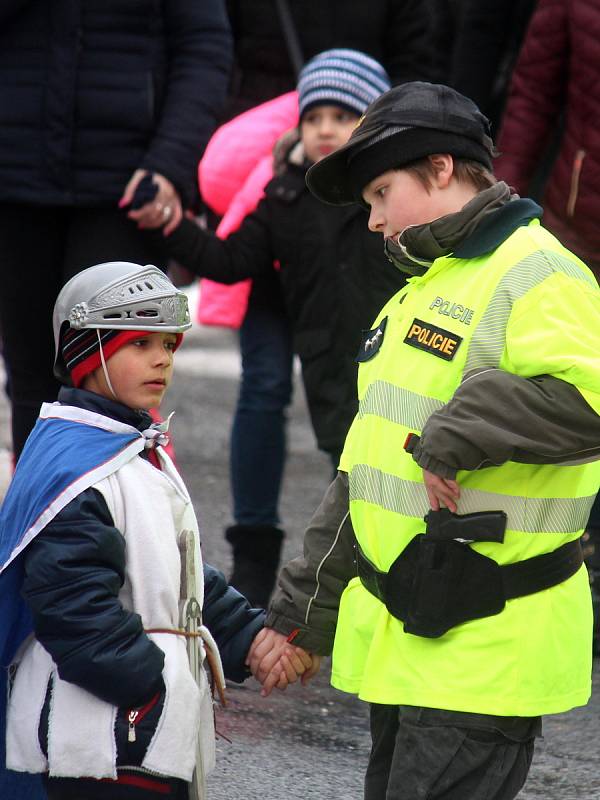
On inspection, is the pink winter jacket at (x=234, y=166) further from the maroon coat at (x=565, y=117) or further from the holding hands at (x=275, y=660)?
the holding hands at (x=275, y=660)

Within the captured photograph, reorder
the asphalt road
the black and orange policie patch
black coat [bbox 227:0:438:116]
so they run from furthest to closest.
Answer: black coat [bbox 227:0:438:116], the asphalt road, the black and orange policie patch

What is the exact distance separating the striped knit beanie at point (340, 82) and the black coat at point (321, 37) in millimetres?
546

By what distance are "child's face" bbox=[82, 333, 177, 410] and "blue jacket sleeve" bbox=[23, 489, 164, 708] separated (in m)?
0.29

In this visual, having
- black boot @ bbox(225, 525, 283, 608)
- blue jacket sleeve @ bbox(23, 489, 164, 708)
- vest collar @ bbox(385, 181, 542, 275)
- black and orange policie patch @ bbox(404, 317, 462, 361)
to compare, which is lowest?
black boot @ bbox(225, 525, 283, 608)

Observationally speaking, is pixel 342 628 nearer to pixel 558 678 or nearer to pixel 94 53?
pixel 558 678

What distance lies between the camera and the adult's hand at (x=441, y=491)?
277 cm

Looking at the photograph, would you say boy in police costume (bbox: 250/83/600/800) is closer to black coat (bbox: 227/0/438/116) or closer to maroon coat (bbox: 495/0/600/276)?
maroon coat (bbox: 495/0/600/276)

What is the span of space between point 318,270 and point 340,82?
0.58 metres

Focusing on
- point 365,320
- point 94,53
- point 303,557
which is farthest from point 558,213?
point 303,557

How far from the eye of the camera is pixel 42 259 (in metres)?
4.46

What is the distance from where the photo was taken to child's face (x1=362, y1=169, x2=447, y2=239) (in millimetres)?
3018

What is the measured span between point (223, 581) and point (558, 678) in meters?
0.78

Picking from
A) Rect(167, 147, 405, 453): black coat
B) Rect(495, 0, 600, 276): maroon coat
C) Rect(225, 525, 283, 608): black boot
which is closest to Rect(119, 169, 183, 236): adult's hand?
Rect(167, 147, 405, 453): black coat

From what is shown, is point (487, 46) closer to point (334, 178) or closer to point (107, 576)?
point (334, 178)
